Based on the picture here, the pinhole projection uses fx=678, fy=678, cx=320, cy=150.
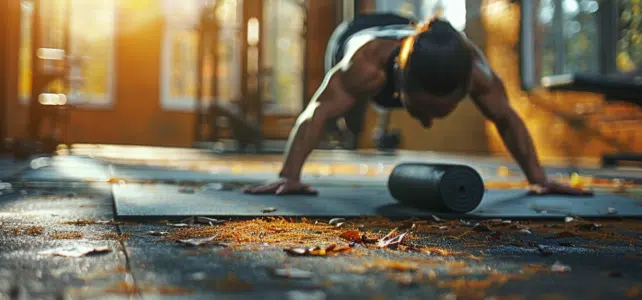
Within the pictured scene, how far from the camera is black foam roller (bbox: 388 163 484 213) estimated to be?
227cm

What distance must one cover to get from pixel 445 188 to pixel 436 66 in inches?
16.1

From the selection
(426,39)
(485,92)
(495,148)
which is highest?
(426,39)

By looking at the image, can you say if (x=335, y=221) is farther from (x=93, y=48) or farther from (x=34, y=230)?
(x=93, y=48)

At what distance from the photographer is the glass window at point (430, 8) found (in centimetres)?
968

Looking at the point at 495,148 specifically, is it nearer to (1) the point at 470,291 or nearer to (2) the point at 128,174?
(2) the point at 128,174

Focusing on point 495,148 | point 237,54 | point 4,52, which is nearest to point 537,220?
point 4,52

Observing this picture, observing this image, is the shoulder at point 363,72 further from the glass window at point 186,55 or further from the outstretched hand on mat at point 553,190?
the glass window at point 186,55

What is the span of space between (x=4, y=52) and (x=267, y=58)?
266 inches

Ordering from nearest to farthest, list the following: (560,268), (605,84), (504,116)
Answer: (560,268)
(504,116)
(605,84)

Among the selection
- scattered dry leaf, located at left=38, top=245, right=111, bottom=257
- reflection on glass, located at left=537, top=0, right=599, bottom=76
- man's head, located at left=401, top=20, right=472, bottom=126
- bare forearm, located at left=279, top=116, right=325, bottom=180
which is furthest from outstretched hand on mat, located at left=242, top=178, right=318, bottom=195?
reflection on glass, located at left=537, top=0, right=599, bottom=76

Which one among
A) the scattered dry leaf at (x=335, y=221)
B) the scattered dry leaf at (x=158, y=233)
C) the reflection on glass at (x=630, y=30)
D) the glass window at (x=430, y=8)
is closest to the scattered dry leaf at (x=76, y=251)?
the scattered dry leaf at (x=158, y=233)

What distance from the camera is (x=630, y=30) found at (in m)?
5.60

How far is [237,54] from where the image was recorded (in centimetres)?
1214

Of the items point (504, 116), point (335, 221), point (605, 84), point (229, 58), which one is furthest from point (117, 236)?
point (229, 58)
